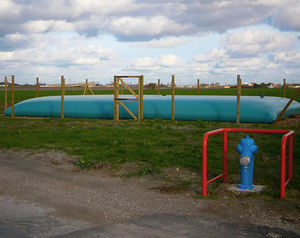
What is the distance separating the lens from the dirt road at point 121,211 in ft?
16.3

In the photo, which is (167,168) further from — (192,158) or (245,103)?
(245,103)

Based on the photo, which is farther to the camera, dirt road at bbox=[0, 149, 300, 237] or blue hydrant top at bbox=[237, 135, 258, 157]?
blue hydrant top at bbox=[237, 135, 258, 157]

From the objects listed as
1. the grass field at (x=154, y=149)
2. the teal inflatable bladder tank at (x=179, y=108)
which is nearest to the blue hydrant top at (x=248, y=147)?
the grass field at (x=154, y=149)

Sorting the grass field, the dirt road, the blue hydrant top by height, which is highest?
the blue hydrant top

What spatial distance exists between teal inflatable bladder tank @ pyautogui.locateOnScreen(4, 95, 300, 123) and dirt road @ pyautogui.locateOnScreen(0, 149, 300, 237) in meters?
11.2

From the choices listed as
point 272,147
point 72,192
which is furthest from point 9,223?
point 272,147

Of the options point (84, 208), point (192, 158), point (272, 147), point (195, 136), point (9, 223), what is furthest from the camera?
point (195, 136)

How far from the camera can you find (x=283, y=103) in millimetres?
20016

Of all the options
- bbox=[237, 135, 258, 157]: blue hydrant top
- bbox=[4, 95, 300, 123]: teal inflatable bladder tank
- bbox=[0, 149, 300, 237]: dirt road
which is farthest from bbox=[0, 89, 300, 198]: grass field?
bbox=[4, 95, 300, 123]: teal inflatable bladder tank

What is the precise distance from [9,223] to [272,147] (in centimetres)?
757

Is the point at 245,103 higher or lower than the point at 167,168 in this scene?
higher

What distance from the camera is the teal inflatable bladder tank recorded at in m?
18.0

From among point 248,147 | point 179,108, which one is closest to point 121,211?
point 248,147

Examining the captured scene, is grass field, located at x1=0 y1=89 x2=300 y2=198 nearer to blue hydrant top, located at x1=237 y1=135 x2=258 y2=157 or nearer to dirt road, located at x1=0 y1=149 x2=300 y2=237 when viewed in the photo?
blue hydrant top, located at x1=237 y1=135 x2=258 y2=157
